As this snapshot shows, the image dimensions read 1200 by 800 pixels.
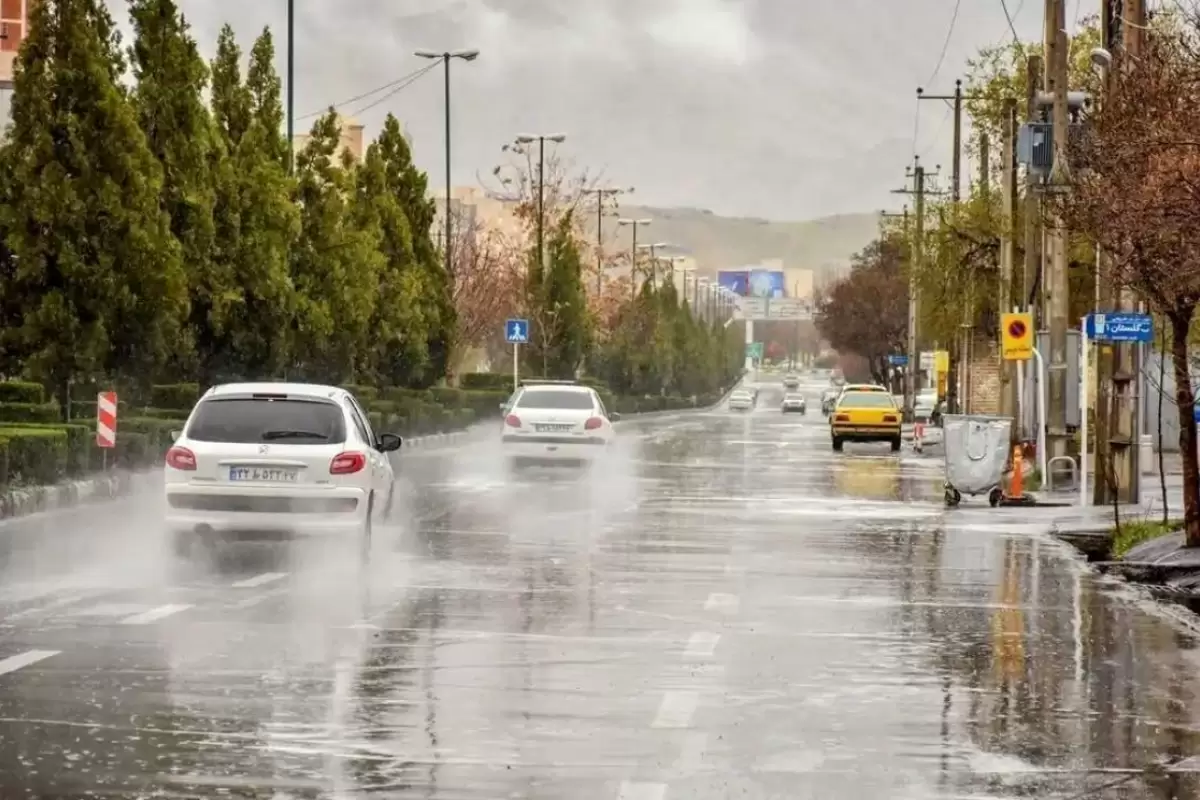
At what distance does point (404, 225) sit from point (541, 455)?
24515 mm

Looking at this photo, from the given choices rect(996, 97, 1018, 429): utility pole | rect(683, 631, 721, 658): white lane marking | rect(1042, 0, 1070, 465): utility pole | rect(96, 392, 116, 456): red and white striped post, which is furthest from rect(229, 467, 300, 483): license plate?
rect(996, 97, 1018, 429): utility pole

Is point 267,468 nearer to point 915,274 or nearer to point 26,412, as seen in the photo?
point 26,412

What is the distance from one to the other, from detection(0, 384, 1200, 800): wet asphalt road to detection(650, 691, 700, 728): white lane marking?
0.13 feet

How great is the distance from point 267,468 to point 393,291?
41.7m

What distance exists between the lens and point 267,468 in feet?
68.4

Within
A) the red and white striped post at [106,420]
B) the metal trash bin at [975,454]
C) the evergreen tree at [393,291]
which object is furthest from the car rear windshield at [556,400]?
the evergreen tree at [393,291]

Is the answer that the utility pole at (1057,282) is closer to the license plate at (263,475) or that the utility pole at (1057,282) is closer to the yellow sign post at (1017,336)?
the yellow sign post at (1017,336)

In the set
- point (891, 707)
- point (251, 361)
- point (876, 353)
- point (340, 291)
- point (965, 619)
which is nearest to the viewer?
point (891, 707)

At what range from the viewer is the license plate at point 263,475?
2081cm

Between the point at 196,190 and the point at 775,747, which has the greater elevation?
the point at 196,190

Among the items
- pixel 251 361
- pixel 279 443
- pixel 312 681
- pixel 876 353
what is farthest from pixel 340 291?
pixel 876 353

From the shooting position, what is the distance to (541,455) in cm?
4128

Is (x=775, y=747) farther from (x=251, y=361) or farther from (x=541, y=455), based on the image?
(x=251, y=361)

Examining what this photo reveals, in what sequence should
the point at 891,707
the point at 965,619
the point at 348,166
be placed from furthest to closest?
the point at 348,166, the point at 965,619, the point at 891,707
